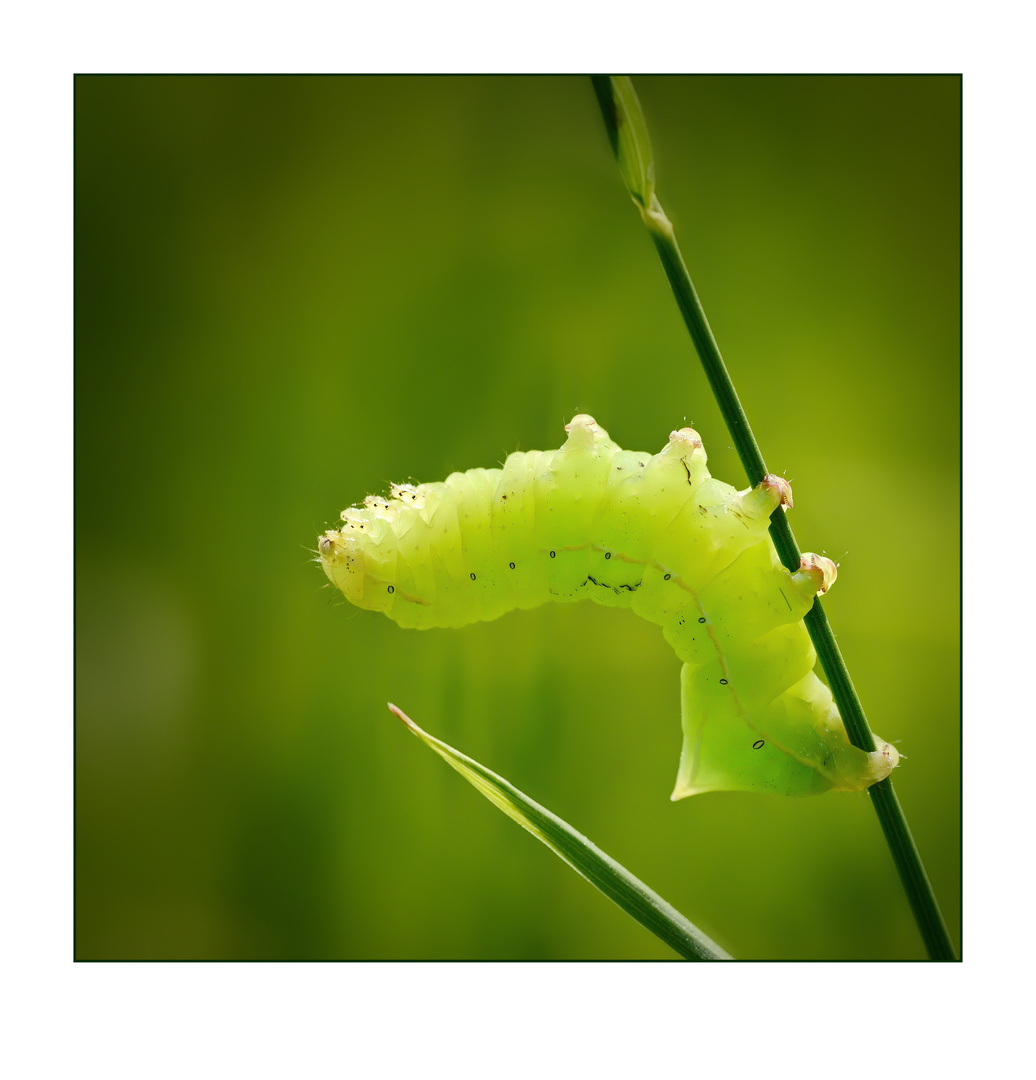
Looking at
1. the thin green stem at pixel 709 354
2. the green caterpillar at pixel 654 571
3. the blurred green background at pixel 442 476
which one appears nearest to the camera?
the thin green stem at pixel 709 354

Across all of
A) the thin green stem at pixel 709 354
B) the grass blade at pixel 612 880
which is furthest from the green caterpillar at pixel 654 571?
the grass blade at pixel 612 880

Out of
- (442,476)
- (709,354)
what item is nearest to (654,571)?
(709,354)

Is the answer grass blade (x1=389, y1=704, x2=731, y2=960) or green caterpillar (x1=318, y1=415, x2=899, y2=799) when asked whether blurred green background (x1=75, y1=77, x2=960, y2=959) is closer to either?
green caterpillar (x1=318, y1=415, x2=899, y2=799)

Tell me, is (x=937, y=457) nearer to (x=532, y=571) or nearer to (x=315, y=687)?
(x=532, y=571)

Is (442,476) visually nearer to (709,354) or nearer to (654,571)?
(654,571)

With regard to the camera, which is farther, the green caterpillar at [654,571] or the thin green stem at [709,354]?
the green caterpillar at [654,571]

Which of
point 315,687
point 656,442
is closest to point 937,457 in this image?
point 656,442

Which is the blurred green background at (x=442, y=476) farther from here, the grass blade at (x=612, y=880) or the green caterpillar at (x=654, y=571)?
the grass blade at (x=612, y=880)
